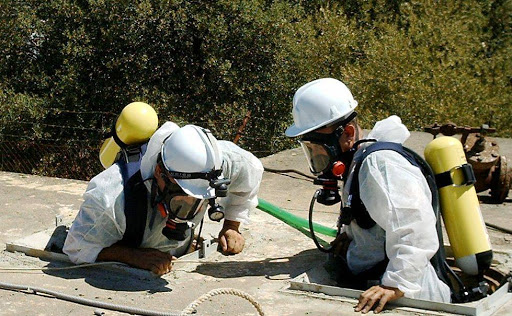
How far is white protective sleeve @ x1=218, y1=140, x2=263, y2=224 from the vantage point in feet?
17.3

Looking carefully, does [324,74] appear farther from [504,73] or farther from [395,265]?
[395,265]

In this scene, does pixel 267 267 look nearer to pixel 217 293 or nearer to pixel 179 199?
pixel 179 199

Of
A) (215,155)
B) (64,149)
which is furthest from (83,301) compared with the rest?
(64,149)

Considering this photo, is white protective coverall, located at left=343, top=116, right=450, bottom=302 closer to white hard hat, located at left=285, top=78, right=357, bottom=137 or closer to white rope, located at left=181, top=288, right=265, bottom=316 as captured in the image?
white hard hat, located at left=285, top=78, right=357, bottom=137

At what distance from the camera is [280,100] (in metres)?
12.2

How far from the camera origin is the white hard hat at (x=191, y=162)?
180 inches

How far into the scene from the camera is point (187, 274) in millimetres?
5188

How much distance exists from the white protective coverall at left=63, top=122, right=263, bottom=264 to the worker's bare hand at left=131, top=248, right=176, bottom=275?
0.09 meters

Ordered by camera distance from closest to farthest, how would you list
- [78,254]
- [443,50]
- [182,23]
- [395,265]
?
[395,265] → [78,254] → [182,23] → [443,50]

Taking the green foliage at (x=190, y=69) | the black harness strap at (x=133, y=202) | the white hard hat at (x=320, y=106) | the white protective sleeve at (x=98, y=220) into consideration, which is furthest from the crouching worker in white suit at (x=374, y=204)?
the green foliage at (x=190, y=69)

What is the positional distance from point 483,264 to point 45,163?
7144 mm

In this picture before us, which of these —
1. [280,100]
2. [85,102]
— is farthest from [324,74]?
[85,102]

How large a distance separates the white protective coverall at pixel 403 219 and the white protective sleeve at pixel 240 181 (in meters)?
0.88

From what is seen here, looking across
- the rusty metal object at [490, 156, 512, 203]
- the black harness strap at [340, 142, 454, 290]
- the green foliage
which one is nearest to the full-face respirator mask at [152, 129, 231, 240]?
the black harness strap at [340, 142, 454, 290]
